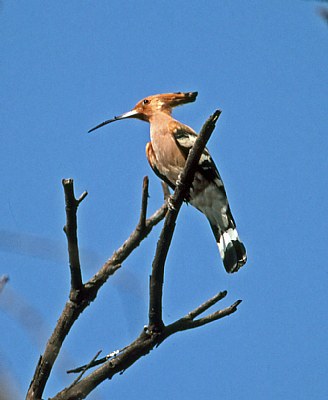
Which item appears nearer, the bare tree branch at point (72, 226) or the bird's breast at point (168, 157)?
the bare tree branch at point (72, 226)

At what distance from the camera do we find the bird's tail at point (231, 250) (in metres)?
4.12

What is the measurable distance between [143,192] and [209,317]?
26.1 inches

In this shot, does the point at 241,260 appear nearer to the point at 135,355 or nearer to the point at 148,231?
the point at 148,231

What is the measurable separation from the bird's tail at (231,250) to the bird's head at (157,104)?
124 cm

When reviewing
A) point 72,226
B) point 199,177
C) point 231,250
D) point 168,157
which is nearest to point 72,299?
point 72,226

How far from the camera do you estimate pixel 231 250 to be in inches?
165

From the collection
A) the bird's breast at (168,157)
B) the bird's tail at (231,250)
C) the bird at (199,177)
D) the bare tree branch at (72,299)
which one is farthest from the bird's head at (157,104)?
the bare tree branch at (72,299)

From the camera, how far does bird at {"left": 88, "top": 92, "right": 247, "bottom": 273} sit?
4223 mm

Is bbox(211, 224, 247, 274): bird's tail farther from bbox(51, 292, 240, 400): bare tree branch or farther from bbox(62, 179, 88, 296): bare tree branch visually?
bbox(62, 179, 88, 296): bare tree branch

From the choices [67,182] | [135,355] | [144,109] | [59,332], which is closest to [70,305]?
[59,332]

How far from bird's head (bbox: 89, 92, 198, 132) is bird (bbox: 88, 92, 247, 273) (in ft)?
0.35

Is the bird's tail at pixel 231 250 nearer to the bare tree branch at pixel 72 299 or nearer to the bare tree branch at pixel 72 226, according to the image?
the bare tree branch at pixel 72 299

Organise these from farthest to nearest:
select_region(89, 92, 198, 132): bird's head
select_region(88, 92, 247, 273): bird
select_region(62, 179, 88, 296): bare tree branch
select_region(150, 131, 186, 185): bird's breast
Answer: select_region(89, 92, 198, 132): bird's head
select_region(150, 131, 186, 185): bird's breast
select_region(88, 92, 247, 273): bird
select_region(62, 179, 88, 296): bare tree branch

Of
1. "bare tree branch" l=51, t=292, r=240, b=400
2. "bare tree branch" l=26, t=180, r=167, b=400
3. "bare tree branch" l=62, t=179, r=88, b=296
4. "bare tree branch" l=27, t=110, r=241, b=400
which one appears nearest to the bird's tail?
"bare tree branch" l=26, t=180, r=167, b=400
